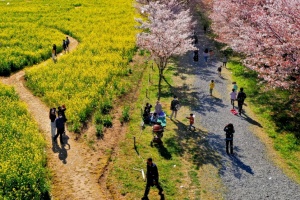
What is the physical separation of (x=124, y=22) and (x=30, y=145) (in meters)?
34.0

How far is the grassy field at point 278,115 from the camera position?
736 inches

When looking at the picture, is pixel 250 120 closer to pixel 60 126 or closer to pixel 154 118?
pixel 154 118

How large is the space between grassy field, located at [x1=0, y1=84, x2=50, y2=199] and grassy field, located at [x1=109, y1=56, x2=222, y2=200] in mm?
3450

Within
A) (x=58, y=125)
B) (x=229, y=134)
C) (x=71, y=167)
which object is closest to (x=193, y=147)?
(x=229, y=134)

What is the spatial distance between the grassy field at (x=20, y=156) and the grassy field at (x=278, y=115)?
492 inches

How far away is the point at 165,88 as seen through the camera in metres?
27.9

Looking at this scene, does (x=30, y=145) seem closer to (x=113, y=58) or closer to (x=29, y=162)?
(x=29, y=162)

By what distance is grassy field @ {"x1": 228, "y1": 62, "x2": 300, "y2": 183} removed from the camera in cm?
1870

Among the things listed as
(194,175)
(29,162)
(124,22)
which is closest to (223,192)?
(194,175)

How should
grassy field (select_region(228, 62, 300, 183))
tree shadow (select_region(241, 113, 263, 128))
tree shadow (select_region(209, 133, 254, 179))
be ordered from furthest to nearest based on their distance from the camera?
tree shadow (select_region(241, 113, 263, 128)) → grassy field (select_region(228, 62, 300, 183)) → tree shadow (select_region(209, 133, 254, 179))

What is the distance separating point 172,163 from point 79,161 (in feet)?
15.9

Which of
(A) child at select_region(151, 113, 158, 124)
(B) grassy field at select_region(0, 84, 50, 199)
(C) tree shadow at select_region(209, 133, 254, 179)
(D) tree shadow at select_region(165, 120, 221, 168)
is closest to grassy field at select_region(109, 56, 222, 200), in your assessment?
(D) tree shadow at select_region(165, 120, 221, 168)

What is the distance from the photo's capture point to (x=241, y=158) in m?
17.8

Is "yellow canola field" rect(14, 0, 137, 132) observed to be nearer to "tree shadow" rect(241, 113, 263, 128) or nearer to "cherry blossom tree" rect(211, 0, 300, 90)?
"tree shadow" rect(241, 113, 263, 128)
